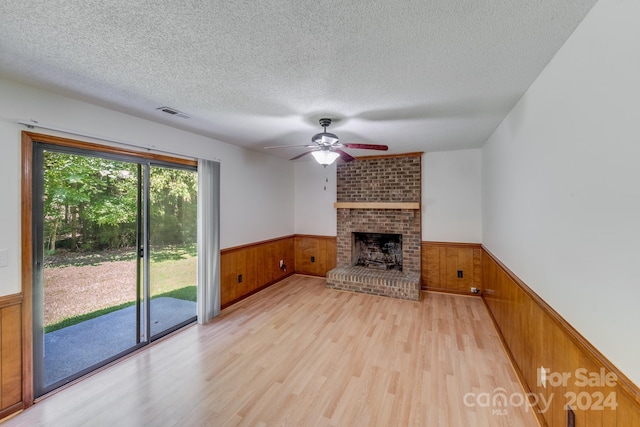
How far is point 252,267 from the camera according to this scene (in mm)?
4418

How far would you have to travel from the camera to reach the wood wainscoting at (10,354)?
1.89 metres

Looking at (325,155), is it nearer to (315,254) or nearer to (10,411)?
(315,254)

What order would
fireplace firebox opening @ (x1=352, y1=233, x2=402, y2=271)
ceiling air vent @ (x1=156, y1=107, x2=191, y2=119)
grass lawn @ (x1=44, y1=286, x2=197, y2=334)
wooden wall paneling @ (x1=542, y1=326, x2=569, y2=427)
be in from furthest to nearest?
fireplace firebox opening @ (x1=352, y1=233, x2=402, y2=271), ceiling air vent @ (x1=156, y1=107, x2=191, y2=119), grass lawn @ (x1=44, y1=286, x2=197, y2=334), wooden wall paneling @ (x1=542, y1=326, x2=569, y2=427)

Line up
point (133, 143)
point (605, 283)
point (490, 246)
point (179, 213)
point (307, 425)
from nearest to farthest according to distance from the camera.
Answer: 1. point (605, 283)
2. point (307, 425)
3. point (133, 143)
4. point (179, 213)
5. point (490, 246)

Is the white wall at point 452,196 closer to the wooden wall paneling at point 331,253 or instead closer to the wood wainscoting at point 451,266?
the wood wainscoting at point 451,266

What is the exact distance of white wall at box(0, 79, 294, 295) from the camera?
1.92m

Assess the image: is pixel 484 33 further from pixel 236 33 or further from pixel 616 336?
pixel 616 336

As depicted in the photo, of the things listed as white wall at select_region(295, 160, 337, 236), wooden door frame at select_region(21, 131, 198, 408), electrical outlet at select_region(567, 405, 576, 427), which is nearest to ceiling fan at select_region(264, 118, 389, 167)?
wooden door frame at select_region(21, 131, 198, 408)

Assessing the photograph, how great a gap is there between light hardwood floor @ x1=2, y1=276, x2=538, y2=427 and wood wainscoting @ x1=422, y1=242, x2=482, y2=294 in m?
0.84

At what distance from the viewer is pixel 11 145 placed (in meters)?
1.93

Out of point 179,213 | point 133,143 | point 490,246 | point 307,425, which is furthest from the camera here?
point 490,246

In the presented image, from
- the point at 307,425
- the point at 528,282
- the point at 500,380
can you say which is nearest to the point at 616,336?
the point at 528,282

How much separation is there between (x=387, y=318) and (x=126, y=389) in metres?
2.90

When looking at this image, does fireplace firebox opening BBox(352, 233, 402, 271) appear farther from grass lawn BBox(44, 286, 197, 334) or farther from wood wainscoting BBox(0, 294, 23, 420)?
wood wainscoting BBox(0, 294, 23, 420)
